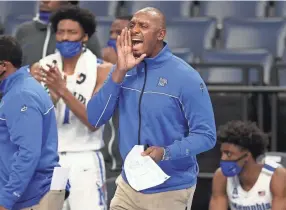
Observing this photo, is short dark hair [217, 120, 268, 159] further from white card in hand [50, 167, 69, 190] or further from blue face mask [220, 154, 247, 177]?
white card in hand [50, 167, 69, 190]

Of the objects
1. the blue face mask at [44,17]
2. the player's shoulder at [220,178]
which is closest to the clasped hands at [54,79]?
the blue face mask at [44,17]

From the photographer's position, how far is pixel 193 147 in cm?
414

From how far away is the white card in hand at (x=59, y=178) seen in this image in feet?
14.8

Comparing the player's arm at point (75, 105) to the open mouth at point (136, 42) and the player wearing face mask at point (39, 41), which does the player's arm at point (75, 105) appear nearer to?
the player wearing face mask at point (39, 41)

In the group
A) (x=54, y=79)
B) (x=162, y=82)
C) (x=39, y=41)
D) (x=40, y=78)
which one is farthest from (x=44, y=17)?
(x=162, y=82)

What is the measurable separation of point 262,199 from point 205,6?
360 centimetres

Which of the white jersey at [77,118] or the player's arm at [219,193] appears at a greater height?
the white jersey at [77,118]

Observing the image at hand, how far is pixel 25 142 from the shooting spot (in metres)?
4.29

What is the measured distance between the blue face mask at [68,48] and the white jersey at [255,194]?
1517mm

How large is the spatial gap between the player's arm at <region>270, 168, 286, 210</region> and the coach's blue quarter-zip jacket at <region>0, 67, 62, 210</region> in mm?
2012

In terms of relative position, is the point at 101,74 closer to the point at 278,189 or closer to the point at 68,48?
the point at 68,48

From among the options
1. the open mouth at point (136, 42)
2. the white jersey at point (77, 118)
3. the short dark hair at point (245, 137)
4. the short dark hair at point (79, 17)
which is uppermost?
the open mouth at point (136, 42)

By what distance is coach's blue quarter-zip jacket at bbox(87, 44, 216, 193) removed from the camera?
418 cm

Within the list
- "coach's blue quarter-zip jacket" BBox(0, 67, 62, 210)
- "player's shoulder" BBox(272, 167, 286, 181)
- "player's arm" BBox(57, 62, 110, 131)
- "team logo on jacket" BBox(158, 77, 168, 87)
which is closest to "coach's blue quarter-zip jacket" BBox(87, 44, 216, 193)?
"team logo on jacket" BBox(158, 77, 168, 87)
